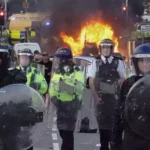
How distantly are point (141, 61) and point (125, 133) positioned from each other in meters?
0.64

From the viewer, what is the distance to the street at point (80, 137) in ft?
25.5

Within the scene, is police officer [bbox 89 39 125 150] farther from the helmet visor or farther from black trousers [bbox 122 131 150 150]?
black trousers [bbox 122 131 150 150]

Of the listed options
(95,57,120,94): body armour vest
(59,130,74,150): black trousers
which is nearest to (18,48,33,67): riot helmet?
(95,57,120,94): body armour vest

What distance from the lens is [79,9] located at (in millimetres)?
32219

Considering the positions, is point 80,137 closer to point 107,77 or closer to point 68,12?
point 107,77

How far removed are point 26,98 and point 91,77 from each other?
3386 millimetres

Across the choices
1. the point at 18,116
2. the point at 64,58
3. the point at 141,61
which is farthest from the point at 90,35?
the point at 18,116

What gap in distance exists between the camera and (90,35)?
98.6 ft

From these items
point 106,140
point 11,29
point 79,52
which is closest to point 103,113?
point 106,140

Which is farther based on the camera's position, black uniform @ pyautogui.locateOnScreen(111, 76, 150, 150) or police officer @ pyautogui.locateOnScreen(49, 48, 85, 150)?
police officer @ pyautogui.locateOnScreen(49, 48, 85, 150)

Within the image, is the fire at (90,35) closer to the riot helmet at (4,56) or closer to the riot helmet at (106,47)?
the riot helmet at (106,47)

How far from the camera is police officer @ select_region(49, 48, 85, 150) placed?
730 cm

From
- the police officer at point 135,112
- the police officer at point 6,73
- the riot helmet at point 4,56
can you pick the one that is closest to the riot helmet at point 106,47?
the police officer at point 135,112

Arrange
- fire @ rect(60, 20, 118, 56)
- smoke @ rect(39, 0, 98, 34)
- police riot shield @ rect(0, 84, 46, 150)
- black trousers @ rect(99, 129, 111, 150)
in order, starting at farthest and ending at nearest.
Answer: smoke @ rect(39, 0, 98, 34)
fire @ rect(60, 20, 118, 56)
black trousers @ rect(99, 129, 111, 150)
police riot shield @ rect(0, 84, 46, 150)
